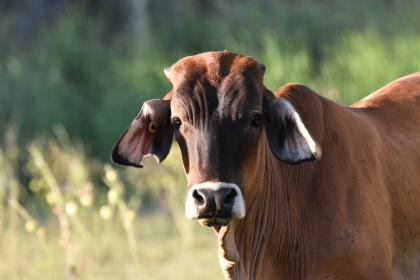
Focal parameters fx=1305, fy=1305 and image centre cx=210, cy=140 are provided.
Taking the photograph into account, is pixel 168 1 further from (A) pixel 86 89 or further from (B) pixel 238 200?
(B) pixel 238 200

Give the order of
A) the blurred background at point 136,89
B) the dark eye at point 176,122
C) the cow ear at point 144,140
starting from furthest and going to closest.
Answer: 1. the blurred background at point 136,89
2. the cow ear at point 144,140
3. the dark eye at point 176,122

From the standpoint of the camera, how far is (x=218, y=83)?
554 cm

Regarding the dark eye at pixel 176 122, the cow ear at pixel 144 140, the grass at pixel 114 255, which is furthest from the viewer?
the grass at pixel 114 255

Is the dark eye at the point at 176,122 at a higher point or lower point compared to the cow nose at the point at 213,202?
higher

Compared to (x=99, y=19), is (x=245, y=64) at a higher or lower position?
lower

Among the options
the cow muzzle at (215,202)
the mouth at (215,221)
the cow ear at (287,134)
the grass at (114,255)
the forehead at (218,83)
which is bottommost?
the grass at (114,255)

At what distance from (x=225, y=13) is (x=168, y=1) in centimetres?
331

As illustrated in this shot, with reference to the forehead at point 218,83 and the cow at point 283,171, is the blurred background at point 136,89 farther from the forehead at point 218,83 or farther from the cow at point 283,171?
the forehead at point 218,83

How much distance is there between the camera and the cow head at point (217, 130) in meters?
5.30

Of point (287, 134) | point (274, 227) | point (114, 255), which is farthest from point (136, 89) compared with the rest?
point (287, 134)

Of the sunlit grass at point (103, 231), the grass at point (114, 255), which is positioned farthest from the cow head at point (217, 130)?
the grass at point (114, 255)

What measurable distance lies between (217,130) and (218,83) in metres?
0.24

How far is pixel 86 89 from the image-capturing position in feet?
58.6

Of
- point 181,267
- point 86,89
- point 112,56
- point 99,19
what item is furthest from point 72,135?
point 99,19
